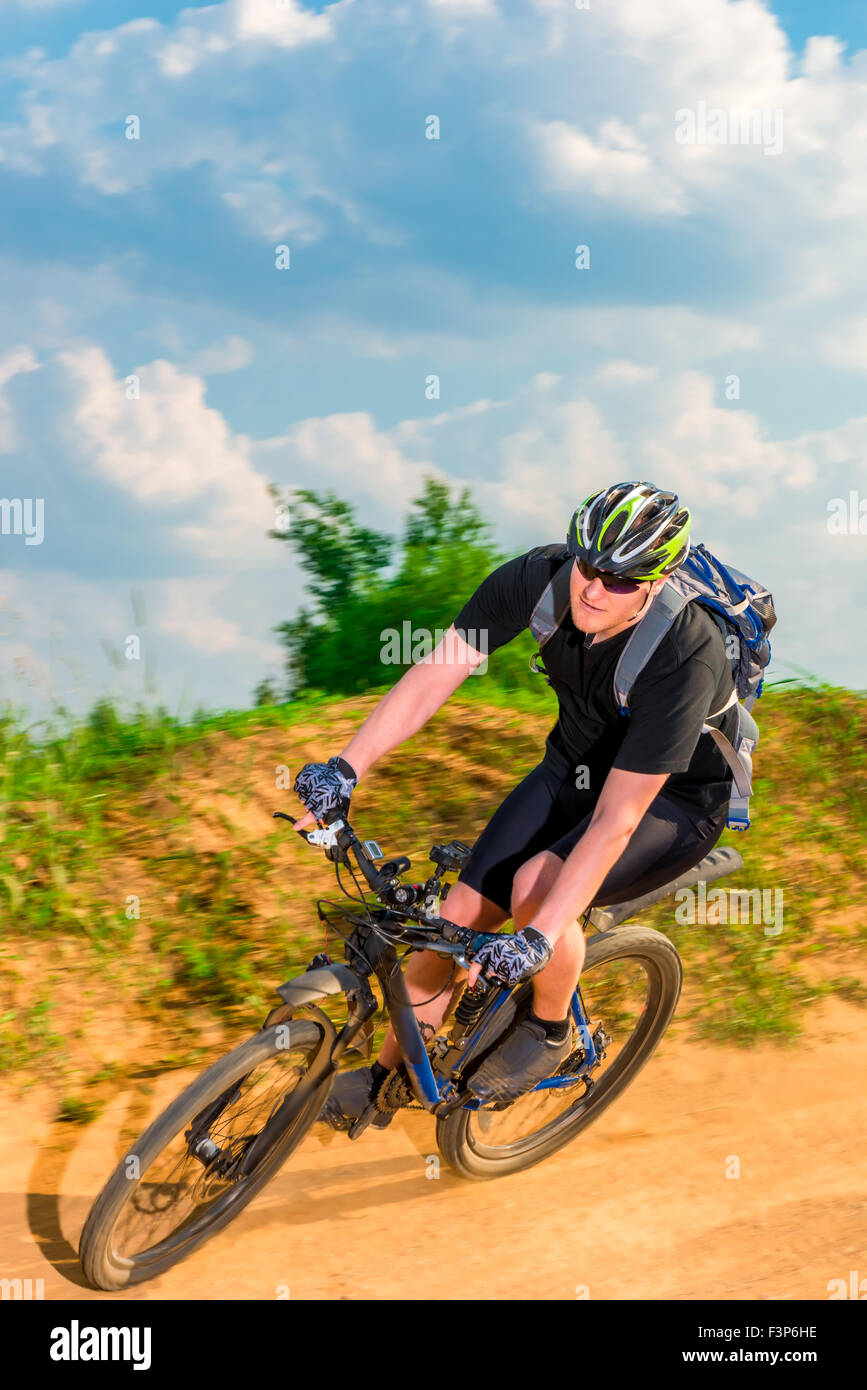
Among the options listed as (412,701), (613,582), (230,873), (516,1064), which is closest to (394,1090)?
(516,1064)

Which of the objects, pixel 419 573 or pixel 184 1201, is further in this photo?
pixel 419 573

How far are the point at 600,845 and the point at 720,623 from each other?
89 cm

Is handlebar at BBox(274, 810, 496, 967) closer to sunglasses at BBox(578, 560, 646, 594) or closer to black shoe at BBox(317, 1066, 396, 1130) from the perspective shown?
black shoe at BBox(317, 1066, 396, 1130)

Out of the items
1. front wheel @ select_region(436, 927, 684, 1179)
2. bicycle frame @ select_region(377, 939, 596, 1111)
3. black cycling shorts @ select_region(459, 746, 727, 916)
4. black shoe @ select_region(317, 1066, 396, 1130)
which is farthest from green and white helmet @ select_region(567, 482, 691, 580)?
black shoe @ select_region(317, 1066, 396, 1130)

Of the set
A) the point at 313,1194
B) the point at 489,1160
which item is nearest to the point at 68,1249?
the point at 313,1194

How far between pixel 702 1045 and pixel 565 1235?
1702 mm

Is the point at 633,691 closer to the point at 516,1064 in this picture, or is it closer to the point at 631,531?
the point at 631,531

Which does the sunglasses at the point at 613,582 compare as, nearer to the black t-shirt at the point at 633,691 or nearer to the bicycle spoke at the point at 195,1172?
the black t-shirt at the point at 633,691

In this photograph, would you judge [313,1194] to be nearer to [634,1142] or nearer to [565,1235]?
[565,1235]

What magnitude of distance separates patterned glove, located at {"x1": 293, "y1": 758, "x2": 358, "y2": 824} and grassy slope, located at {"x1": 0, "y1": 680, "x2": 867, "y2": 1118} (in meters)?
2.34

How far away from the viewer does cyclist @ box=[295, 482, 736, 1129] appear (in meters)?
3.52

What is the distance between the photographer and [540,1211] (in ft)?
14.5

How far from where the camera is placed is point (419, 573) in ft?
34.2

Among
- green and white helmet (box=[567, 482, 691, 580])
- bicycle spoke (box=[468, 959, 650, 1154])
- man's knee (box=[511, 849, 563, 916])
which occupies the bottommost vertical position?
bicycle spoke (box=[468, 959, 650, 1154])
